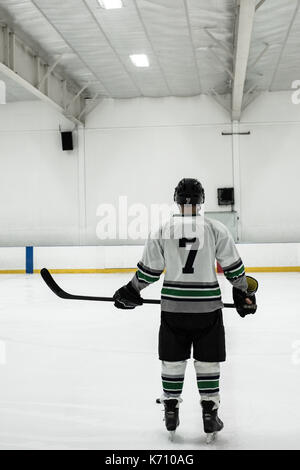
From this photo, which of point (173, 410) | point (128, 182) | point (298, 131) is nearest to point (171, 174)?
point (128, 182)

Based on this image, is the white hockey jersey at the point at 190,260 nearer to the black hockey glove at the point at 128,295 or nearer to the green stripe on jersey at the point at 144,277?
the green stripe on jersey at the point at 144,277

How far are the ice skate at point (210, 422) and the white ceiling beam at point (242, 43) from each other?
243 inches

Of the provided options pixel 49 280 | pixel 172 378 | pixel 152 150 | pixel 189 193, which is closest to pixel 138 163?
pixel 152 150

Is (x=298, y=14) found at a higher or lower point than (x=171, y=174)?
higher

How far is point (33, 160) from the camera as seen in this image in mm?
15914

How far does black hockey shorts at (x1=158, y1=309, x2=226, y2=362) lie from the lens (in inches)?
110

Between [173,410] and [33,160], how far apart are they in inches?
552

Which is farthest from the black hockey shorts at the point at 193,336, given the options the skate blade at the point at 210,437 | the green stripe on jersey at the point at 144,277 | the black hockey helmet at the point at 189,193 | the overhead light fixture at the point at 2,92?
the overhead light fixture at the point at 2,92

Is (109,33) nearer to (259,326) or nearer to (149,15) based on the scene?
(149,15)

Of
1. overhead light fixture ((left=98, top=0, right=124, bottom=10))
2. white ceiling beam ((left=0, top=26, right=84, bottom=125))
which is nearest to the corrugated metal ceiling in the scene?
overhead light fixture ((left=98, top=0, right=124, bottom=10))

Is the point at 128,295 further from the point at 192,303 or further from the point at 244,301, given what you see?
the point at 244,301

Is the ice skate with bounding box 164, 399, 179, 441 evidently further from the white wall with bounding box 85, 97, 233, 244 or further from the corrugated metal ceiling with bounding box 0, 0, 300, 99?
the white wall with bounding box 85, 97, 233, 244

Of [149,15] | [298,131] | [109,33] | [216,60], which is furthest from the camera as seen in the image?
[298,131]

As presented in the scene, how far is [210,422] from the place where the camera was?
2.75m
